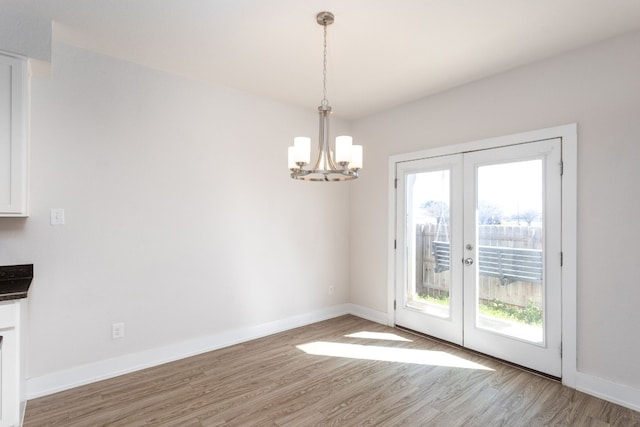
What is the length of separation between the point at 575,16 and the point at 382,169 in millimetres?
2364

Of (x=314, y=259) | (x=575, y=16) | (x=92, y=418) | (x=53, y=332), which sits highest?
(x=575, y=16)

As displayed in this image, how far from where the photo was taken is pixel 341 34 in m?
2.49

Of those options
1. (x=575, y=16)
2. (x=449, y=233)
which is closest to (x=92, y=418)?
(x=449, y=233)

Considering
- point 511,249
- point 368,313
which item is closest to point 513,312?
point 511,249

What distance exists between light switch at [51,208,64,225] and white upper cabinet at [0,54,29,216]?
0.37m

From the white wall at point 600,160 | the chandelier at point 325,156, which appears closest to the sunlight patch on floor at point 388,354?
the white wall at point 600,160

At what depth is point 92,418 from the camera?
89.0 inches

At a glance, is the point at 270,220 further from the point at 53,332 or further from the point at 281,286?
the point at 53,332

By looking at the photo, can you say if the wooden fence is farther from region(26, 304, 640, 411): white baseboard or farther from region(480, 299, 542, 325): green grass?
region(26, 304, 640, 411): white baseboard

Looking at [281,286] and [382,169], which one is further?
[382,169]

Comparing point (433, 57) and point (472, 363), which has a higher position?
point (433, 57)

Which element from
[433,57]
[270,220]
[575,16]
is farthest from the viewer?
[270,220]

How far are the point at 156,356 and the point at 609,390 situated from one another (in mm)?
3783

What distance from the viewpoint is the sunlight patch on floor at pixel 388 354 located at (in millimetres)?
3109
